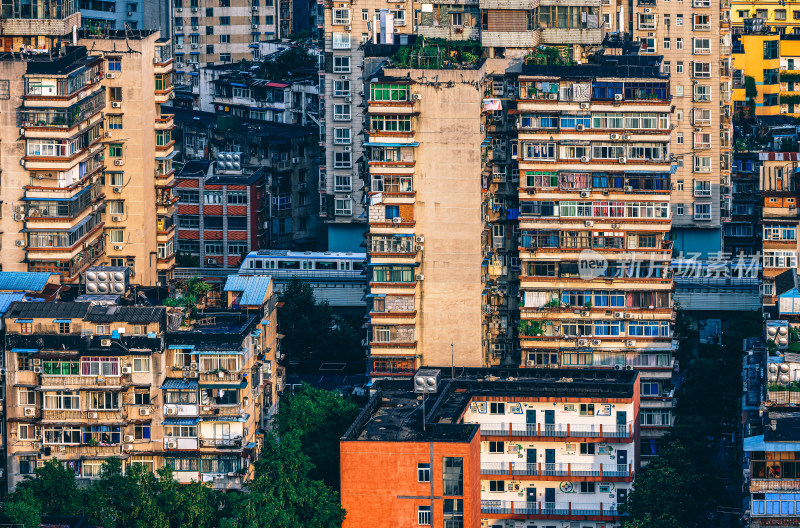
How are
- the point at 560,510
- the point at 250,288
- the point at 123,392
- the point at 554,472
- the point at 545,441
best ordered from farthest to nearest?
the point at 250,288
the point at 560,510
the point at 554,472
the point at 545,441
the point at 123,392

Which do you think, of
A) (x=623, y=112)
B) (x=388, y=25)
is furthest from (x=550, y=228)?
(x=388, y=25)

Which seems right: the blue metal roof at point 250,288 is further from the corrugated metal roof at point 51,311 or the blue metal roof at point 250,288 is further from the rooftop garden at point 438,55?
the rooftop garden at point 438,55

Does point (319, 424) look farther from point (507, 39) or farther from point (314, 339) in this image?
point (507, 39)

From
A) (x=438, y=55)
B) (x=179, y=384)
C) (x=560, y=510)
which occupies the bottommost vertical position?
(x=560, y=510)

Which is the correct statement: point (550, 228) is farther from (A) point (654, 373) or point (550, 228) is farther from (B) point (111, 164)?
(B) point (111, 164)

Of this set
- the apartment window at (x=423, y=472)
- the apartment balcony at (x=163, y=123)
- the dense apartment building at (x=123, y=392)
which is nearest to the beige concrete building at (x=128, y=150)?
the apartment balcony at (x=163, y=123)

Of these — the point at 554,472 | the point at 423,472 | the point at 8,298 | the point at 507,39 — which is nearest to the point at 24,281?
the point at 8,298
